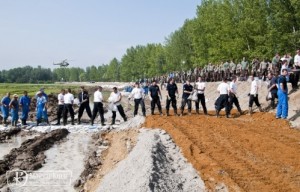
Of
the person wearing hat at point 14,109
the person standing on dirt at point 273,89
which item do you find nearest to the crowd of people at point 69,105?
the person wearing hat at point 14,109

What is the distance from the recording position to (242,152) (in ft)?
34.1

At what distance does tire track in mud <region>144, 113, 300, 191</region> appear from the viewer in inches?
322

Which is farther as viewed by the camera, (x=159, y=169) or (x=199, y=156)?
(x=199, y=156)

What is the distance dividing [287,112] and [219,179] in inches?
340

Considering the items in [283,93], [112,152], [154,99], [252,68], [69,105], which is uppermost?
[252,68]

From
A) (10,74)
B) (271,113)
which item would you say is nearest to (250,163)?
(271,113)

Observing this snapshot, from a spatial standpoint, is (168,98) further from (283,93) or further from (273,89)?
(283,93)

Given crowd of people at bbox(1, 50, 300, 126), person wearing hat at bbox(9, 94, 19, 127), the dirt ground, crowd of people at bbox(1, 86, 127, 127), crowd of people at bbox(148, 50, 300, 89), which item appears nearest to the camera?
the dirt ground

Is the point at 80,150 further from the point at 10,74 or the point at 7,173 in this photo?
the point at 10,74

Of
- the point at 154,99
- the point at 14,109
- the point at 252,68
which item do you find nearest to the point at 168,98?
the point at 154,99

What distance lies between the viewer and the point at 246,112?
19.6 meters

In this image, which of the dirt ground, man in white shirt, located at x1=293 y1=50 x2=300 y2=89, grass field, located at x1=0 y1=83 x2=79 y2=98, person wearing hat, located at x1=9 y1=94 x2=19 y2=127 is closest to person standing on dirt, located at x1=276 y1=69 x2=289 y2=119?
man in white shirt, located at x1=293 y1=50 x2=300 y2=89

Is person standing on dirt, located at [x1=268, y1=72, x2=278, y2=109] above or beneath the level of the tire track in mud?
above

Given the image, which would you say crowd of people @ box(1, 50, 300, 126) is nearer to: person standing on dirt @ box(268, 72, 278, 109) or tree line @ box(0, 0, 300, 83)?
person standing on dirt @ box(268, 72, 278, 109)
